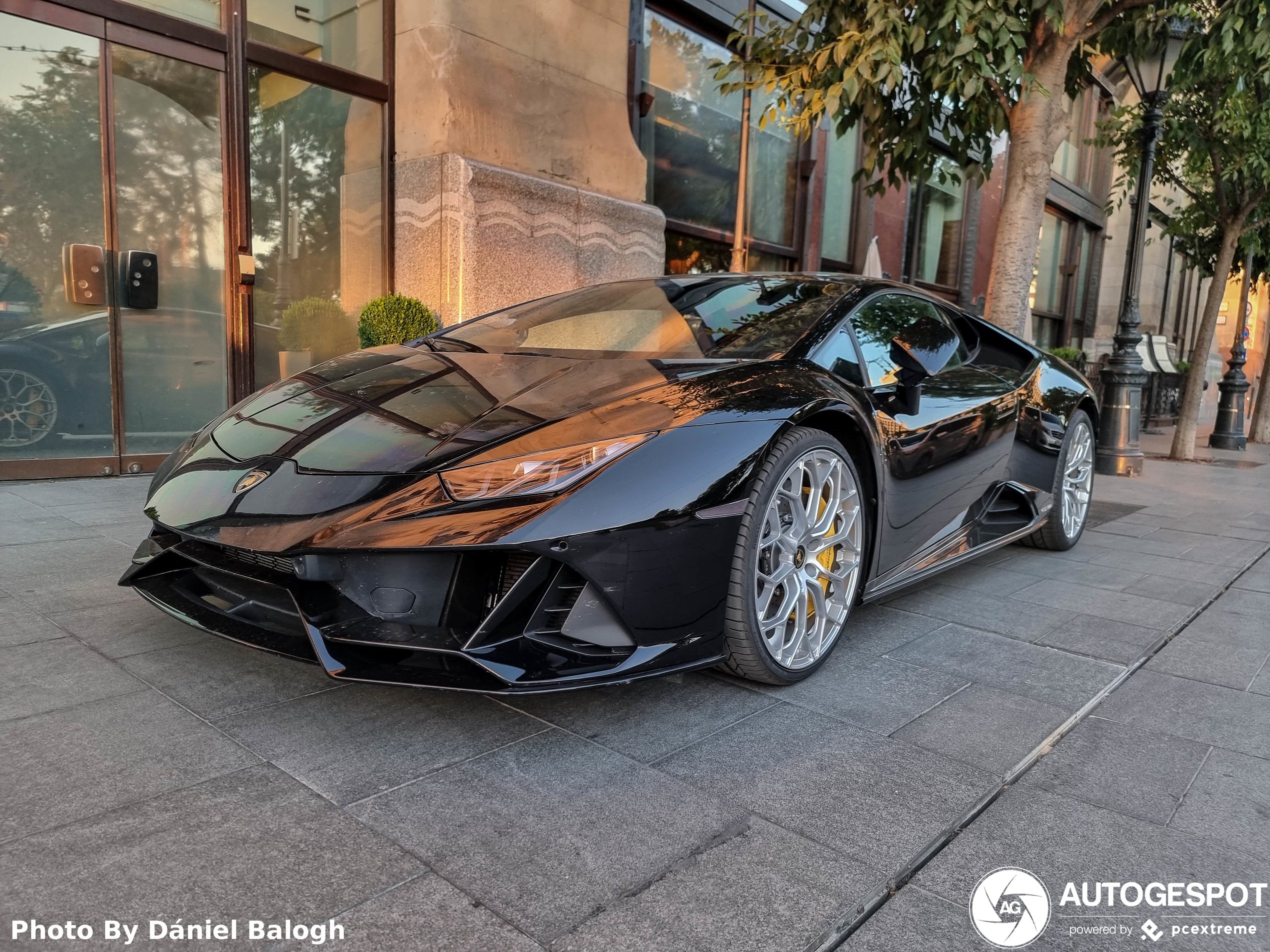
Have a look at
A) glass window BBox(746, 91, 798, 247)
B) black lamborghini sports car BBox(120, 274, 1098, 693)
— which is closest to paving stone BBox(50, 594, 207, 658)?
black lamborghini sports car BBox(120, 274, 1098, 693)

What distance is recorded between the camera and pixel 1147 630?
3398 millimetres

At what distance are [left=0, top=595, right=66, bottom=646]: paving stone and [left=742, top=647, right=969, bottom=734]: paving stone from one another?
84.0 inches

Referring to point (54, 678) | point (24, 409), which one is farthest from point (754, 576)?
point (24, 409)

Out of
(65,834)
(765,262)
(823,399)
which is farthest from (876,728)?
(765,262)

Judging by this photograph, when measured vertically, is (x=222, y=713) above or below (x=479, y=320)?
below

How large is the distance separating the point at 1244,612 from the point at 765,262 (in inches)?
365

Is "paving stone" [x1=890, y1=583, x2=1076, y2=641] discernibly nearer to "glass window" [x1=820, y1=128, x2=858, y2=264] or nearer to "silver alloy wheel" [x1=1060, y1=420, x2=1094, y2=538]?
"silver alloy wheel" [x1=1060, y1=420, x2=1094, y2=538]

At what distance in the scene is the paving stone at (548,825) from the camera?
5.09 feet

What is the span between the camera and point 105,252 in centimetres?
596

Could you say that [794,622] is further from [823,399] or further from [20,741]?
[20,741]

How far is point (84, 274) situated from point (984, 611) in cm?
579

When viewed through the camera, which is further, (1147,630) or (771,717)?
A: (1147,630)

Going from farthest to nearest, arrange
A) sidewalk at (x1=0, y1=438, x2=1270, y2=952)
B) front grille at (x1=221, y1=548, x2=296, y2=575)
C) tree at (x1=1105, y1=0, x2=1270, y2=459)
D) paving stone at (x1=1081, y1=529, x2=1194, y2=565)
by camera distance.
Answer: tree at (x1=1105, y1=0, x2=1270, y2=459) → paving stone at (x1=1081, y1=529, x2=1194, y2=565) → front grille at (x1=221, y1=548, x2=296, y2=575) → sidewalk at (x1=0, y1=438, x2=1270, y2=952)

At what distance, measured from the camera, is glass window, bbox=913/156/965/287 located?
1564 cm
